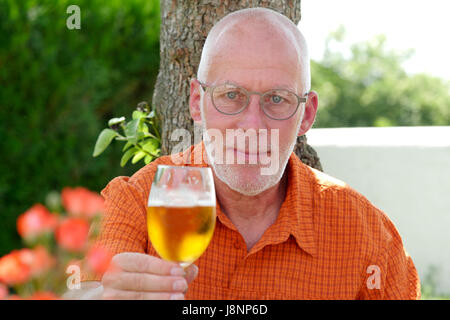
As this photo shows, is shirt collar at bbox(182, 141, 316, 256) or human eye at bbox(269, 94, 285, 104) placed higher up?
human eye at bbox(269, 94, 285, 104)

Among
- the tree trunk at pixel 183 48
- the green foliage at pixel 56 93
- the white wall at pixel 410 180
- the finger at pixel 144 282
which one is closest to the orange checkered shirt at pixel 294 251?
the finger at pixel 144 282

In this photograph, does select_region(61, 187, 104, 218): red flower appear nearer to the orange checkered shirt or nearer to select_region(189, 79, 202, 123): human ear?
the orange checkered shirt

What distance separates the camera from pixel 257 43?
2264mm

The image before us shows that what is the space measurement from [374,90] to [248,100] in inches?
806

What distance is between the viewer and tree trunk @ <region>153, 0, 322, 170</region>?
360 cm

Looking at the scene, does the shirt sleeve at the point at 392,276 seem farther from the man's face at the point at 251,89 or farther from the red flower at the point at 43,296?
the red flower at the point at 43,296

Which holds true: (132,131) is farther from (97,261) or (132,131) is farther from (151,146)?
(97,261)

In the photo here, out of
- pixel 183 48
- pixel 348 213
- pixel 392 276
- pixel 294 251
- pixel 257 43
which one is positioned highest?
pixel 183 48

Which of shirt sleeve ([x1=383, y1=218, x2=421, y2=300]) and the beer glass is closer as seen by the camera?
the beer glass

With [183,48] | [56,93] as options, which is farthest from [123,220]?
[56,93]

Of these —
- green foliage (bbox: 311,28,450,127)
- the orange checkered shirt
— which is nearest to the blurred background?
the orange checkered shirt

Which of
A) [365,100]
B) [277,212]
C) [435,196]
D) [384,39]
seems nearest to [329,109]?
[365,100]

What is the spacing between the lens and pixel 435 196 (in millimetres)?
6332

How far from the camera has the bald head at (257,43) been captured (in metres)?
2.24
